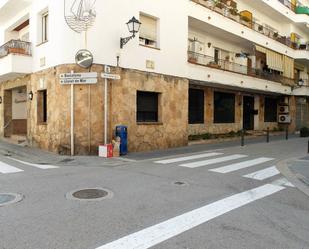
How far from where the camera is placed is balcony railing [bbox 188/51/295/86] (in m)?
17.8

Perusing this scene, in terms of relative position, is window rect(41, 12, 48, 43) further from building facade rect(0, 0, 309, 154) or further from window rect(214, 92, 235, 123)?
window rect(214, 92, 235, 123)

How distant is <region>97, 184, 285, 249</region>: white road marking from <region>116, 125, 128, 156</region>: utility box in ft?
21.0

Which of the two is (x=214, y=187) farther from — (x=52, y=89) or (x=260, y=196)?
(x=52, y=89)

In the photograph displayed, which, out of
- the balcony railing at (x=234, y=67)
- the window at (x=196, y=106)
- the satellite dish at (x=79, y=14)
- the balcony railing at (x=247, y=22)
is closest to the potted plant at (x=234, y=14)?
the balcony railing at (x=247, y=22)

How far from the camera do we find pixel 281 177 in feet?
27.8

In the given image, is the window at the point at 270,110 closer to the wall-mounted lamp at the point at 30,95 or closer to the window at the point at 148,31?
the window at the point at 148,31

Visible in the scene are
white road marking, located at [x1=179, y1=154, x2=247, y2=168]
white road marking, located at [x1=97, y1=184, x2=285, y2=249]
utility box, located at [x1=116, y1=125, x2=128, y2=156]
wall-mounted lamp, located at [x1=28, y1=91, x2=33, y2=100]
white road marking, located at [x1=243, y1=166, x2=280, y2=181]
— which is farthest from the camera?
wall-mounted lamp, located at [x1=28, y1=91, x2=33, y2=100]

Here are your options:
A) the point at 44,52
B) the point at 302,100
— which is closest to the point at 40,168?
the point at 44,52

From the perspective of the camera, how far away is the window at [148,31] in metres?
14.2

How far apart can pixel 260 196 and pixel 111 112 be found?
24.3ft

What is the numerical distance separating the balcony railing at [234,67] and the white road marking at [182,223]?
10.9m

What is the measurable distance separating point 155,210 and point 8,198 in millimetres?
2813

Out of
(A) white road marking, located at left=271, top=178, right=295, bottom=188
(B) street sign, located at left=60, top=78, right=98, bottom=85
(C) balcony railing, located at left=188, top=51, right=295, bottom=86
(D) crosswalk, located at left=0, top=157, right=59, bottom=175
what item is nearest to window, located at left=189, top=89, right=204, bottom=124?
(C) balcony railing, located at left=188, top=51, right=295, bottom=86

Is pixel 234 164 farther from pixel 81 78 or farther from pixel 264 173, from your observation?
pixel 81 78
